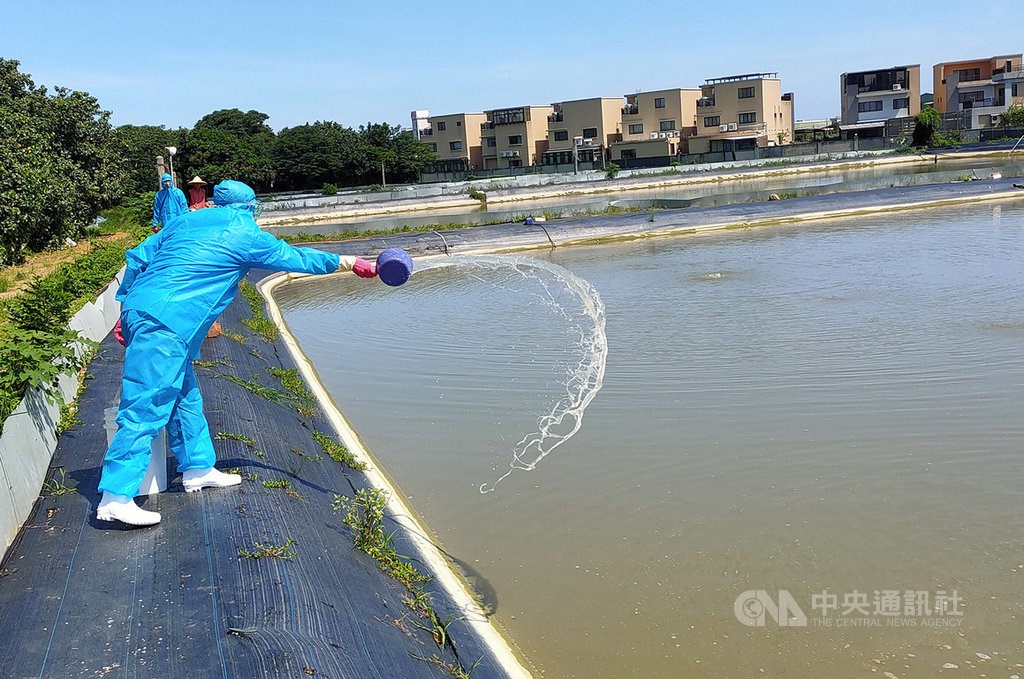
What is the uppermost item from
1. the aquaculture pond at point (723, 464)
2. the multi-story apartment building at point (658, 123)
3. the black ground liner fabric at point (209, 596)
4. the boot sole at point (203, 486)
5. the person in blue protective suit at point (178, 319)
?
the multi-story apartment building at point (658, 123)

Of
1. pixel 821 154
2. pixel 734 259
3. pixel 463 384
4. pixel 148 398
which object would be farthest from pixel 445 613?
pixel 821 154

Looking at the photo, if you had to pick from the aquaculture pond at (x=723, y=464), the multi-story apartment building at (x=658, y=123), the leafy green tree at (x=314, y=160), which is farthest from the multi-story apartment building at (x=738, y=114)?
the aquaculture pond at (x=723, y=464)

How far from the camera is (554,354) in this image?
9.06m

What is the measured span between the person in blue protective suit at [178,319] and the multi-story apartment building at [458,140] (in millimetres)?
62925

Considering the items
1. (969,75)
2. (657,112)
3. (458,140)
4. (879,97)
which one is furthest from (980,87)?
(458,140)

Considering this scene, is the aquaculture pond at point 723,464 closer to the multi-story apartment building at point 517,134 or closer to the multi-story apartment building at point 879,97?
the multi-story apartment building at point 517,134

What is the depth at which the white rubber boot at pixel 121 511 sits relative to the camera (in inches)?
155

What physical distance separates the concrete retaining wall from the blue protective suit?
0.42m

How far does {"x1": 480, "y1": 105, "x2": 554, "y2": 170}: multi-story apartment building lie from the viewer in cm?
6469

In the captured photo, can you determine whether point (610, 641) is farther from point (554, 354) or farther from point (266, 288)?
point (266, 288)

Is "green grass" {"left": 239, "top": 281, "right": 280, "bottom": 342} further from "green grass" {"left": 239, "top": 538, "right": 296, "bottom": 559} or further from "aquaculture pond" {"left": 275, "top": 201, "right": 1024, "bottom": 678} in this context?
"green grass" {"left": 239, "top": 538, "right": 296, "bottom": 559}

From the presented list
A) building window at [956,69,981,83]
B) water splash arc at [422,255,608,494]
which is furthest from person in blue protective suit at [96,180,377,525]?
building window at [956,69,981,83]

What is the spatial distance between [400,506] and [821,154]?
46041mm

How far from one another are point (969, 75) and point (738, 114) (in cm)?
2019
